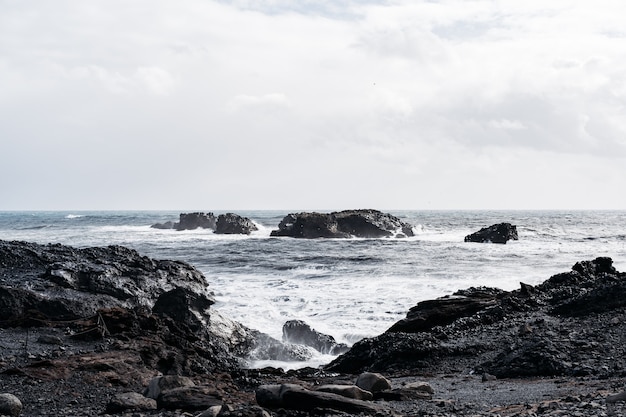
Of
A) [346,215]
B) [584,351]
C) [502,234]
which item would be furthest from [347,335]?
[346,215]

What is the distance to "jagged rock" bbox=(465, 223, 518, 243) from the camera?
57.5 m

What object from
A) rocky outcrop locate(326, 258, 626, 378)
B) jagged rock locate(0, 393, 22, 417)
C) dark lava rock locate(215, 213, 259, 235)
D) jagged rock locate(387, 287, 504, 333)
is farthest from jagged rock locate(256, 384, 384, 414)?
dark lava rock locate(215, 213, 259, 235)

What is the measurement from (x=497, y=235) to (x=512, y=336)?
4510 centimetres

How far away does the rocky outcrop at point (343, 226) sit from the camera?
2598 inches

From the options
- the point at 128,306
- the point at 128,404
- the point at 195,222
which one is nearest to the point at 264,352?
the point at 128,306

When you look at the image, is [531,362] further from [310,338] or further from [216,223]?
[216,223]

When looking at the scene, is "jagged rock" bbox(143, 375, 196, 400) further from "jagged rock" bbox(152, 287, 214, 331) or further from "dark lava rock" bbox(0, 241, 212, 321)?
"jagged rock" bbox(152, 287, 214, 331)

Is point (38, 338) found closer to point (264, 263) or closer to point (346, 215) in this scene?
point (264, 263)

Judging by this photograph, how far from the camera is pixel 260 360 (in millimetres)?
17422

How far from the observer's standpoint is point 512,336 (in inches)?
566

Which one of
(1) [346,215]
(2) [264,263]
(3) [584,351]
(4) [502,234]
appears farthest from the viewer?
(1) [346,215]

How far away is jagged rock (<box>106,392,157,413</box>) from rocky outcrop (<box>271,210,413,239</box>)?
5674cm

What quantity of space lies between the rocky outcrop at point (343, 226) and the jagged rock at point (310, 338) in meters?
46.8

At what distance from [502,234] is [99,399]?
51.9 m
